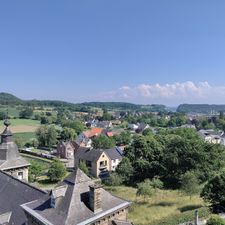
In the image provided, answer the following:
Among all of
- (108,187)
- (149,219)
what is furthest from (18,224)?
(108,187)

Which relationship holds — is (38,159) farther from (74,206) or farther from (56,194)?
(74,206)

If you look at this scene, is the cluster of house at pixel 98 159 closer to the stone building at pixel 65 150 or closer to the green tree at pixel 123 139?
the stone building at pixel 65 150

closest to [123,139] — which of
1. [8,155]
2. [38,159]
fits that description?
[38,159]

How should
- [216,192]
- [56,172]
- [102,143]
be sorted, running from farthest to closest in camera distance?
1. [102,143]
2. [56,172]
3. [216,192]

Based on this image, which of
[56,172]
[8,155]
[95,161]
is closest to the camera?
[8,155]

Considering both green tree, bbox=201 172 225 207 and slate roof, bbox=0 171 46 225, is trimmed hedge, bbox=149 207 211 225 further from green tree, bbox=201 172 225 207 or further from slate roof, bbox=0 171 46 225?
slate roof, bbox=0 171 46 225

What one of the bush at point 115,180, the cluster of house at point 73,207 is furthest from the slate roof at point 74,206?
the bush at point 115,180
